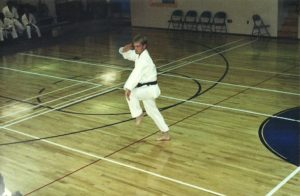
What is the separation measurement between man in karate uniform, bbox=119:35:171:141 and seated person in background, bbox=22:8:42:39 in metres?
12.0

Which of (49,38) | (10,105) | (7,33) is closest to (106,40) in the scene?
(49,38)

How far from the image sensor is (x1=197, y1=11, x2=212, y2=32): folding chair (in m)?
19.7

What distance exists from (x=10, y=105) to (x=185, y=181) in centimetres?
548

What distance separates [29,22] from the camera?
19141 millimetres

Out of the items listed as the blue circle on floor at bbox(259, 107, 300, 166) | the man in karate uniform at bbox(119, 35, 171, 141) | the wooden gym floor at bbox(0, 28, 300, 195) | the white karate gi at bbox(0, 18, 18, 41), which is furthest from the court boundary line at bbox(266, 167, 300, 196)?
the white karate gi at bbox(0, 18, 18, 41)

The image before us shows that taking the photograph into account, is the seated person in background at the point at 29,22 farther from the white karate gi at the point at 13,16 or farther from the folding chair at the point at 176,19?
the folding chair at the point at 176,19

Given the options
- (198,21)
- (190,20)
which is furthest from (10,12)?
(198,21)

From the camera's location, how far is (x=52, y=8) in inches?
881

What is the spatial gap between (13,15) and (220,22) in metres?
8.43

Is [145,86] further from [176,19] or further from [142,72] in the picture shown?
[176,19]

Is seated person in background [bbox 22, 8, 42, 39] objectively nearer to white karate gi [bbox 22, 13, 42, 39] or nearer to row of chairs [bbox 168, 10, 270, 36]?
white karate gi [bbox 22, 13, 42, 39]

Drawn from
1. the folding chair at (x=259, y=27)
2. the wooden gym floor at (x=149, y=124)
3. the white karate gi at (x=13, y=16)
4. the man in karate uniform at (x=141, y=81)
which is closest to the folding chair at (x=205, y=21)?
the folding chair at (x=259, y=27)

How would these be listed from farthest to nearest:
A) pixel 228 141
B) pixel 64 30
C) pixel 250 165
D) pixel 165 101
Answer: pixel 64 30, pixel 165 101, pixel 228 141, pixel 250 165

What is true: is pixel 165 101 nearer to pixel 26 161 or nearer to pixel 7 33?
pixel 26 161
